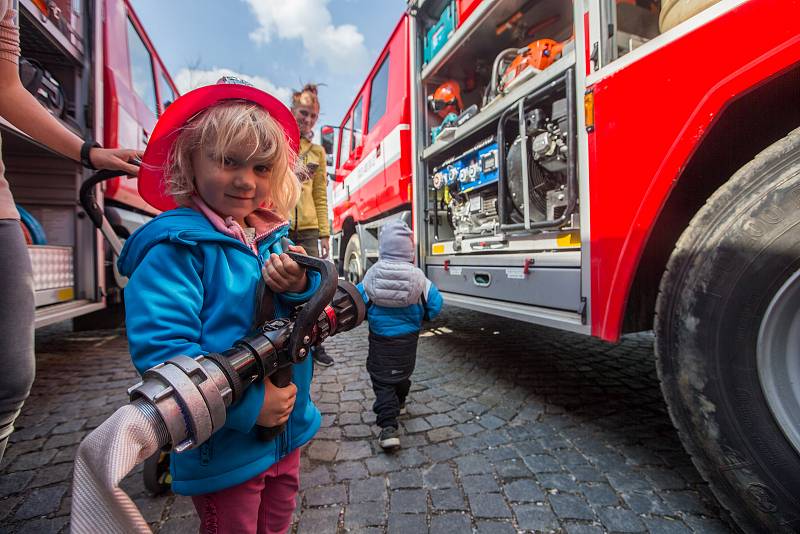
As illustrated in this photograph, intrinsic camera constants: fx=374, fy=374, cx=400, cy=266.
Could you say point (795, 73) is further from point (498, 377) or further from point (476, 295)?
point (498, 377)

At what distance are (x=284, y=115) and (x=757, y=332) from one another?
1.44 m

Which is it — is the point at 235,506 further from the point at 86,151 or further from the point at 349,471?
the point at 86,151

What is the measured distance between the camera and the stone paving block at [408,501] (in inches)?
50.9

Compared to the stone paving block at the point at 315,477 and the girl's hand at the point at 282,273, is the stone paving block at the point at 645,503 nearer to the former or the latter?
the stone paving block at the point at 315,477

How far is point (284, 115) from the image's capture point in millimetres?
1010

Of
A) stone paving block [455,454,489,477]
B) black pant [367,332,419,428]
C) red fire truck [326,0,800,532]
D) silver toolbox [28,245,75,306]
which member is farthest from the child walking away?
silver toolbox [28,245,75,306]

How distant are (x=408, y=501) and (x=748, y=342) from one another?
3.85 feet

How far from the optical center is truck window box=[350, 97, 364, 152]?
4.79 meters

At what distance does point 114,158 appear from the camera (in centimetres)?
116

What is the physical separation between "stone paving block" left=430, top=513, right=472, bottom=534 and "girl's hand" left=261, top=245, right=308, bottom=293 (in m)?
0.97

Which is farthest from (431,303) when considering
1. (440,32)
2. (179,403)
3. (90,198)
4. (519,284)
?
(440,32)

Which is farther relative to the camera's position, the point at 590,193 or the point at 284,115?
the point at 590,193

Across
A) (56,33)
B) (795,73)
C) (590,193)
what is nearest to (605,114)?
(590,193)

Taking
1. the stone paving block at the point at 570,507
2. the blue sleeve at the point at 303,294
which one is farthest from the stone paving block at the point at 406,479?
the blue sleeve at the point at 303,294
